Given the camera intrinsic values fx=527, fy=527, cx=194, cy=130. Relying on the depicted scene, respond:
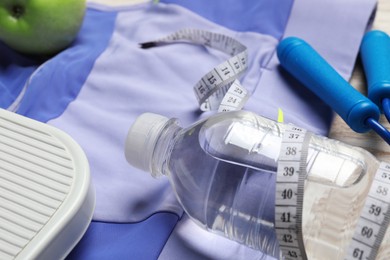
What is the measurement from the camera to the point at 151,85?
1.97 feet

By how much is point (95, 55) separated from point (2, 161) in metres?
0.21

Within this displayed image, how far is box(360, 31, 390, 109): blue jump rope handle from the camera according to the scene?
517 millimetres

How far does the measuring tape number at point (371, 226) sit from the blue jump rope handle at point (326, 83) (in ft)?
0.41

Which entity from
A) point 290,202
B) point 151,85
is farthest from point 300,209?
point 151,85

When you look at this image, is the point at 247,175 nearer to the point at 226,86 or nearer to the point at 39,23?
the point at 226,86

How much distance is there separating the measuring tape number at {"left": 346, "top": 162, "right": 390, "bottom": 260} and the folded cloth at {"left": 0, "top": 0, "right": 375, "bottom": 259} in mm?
104

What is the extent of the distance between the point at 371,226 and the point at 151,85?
31 cm

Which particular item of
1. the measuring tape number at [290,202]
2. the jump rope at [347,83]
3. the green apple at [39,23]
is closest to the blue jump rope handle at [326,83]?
the jump rope at [347,83]

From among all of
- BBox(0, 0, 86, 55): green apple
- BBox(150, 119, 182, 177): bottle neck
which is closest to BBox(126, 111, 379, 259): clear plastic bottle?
BBox(150, 119, 182, 177): bottle neck

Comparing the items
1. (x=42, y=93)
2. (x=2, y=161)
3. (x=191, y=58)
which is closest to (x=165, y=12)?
(x=191, y=58)

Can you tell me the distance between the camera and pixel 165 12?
2.25ft

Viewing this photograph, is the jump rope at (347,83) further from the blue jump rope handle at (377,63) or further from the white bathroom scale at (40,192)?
the white bathroom scale at (40,192)

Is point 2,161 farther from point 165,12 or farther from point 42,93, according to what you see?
point 165,12

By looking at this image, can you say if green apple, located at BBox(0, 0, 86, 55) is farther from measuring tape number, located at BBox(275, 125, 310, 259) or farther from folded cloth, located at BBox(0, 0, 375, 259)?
measuring tape number, located at BBox(275, 125, 310, 259)
